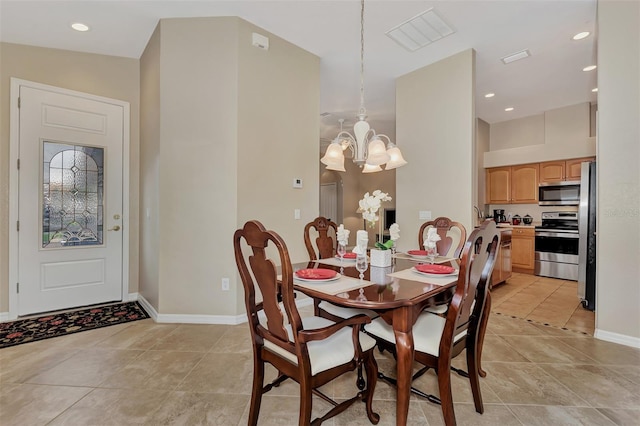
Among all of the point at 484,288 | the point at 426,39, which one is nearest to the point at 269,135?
the point at 426,39

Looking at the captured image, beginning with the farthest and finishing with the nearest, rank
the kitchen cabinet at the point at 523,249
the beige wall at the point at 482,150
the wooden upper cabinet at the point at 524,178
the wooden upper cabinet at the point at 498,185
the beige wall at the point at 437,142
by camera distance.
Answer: the beige wall at the point at 482,150 → the wooden upper cabinet at the point at 498,185 → the kitchen cabinet at the point at 523,249 → the wooden upper cabinet at the point at 524,178 → the beige wall at the point at 437,142

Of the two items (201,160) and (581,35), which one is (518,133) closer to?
(581,35)

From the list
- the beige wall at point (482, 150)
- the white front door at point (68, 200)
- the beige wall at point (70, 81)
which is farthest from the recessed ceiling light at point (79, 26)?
the beige wall at point (482, 150)

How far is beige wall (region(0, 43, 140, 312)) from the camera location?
2941 mm

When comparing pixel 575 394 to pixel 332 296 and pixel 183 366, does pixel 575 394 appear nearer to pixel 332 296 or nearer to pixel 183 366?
pixel 332 296

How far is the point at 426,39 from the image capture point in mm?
3191

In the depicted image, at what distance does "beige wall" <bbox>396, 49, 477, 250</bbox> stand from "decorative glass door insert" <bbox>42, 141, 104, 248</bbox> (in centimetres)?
372

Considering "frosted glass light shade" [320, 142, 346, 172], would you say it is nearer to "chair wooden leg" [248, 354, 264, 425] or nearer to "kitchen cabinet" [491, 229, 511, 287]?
"chair wooden leg" [248, 354, 264, 425]

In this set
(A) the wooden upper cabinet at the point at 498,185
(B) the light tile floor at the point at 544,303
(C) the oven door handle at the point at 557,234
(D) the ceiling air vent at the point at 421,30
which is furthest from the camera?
(A) the wooden upper cabinet at the point at 498,185

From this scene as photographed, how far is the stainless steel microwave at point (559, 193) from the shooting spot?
4.84 meters

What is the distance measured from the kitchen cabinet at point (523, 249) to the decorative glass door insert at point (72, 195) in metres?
6.42

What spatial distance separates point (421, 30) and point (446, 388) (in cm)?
322

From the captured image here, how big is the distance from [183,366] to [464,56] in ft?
13.6

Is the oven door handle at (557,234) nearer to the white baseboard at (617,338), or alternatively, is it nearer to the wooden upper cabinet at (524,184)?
the wooden upper cabinet at (524,184)
